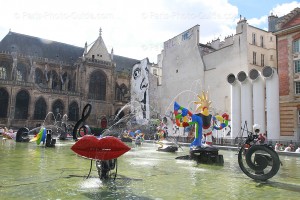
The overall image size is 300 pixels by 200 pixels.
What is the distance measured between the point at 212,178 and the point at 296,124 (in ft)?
90.3

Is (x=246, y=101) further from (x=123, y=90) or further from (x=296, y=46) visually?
(x=123, y=90)

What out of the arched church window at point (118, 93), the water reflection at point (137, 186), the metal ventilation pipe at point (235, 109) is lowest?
the water reflection at point (137, 186)

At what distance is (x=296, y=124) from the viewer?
3300 centimetres

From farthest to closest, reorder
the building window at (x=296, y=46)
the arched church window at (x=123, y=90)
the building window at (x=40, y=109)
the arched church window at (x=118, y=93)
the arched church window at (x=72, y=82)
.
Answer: the arched church window at (x=123, y=90) < the arched church window at (x=118, y=93) < the arched church window at (x=72, y=82) < the building window at (x=40, y=109) < the building window at (x=296, y=46)

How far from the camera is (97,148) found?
27.5 feet

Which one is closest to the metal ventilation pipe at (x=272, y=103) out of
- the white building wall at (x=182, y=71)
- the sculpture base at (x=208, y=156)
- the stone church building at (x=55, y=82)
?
the white building wall at (x=182, y=71)

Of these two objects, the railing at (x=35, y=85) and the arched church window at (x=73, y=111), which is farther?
the arched church window at (x=73, y=111)

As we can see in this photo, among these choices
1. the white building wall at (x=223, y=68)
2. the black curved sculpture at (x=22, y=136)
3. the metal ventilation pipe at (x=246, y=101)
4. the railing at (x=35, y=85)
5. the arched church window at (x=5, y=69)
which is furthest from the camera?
the arched church window at (x=5, y=69)

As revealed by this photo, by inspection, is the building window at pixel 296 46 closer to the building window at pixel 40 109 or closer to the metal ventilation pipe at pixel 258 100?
the metal ventilation pipe at pixel 258 100

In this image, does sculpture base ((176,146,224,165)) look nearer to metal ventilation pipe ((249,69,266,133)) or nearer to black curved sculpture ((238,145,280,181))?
black curved sculpture ((238,145,280,181))

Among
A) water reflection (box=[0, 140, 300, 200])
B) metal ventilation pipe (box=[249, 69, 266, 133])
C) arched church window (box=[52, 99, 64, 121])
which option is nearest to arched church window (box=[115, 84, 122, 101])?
arched church window (box=[52, 99, 64, 121])

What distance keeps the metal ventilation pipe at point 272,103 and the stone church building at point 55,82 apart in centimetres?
3849

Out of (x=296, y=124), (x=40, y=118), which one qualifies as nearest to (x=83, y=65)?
(x=40, y=118)

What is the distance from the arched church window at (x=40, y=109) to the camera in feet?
209
